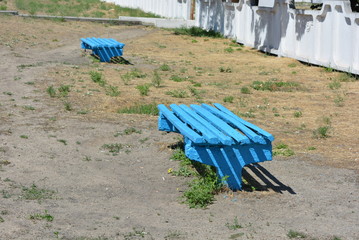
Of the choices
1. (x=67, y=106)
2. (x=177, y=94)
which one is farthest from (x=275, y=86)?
(x=67, y=106)

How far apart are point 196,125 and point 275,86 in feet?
25.4

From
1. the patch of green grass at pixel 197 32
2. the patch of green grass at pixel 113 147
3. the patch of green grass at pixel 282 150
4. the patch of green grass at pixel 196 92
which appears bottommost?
the patch of green grass at pixel 197 32

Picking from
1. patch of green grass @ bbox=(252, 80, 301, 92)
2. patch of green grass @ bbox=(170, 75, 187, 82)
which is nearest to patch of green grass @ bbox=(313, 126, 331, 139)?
patch of green grass @ bbox=(252, 80, 301, 92)

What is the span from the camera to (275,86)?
15.3m

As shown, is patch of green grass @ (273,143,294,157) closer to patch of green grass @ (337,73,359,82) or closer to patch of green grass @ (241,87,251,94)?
patch of green grass @ (241,87,251,94)

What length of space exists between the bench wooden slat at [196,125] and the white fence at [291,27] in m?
8.67

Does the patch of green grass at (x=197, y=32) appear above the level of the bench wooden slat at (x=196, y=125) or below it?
below

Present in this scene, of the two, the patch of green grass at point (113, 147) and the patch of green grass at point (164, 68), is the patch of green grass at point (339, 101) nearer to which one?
the patch of green grass at point (164, 68)

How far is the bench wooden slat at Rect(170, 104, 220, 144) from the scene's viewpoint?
7.19 m

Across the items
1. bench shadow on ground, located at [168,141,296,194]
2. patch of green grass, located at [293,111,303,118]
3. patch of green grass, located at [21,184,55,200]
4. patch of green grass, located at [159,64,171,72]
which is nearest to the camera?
patch of green grass, located at [21,184,55,200]

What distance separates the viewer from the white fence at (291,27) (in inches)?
664

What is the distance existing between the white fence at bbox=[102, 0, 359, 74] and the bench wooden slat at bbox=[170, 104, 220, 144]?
8665 mm

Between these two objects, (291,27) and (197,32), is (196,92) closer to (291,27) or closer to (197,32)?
(291,27)

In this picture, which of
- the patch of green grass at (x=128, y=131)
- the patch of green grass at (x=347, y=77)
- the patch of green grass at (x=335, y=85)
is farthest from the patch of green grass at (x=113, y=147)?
the patch of green grass at (x=347, y=77)
